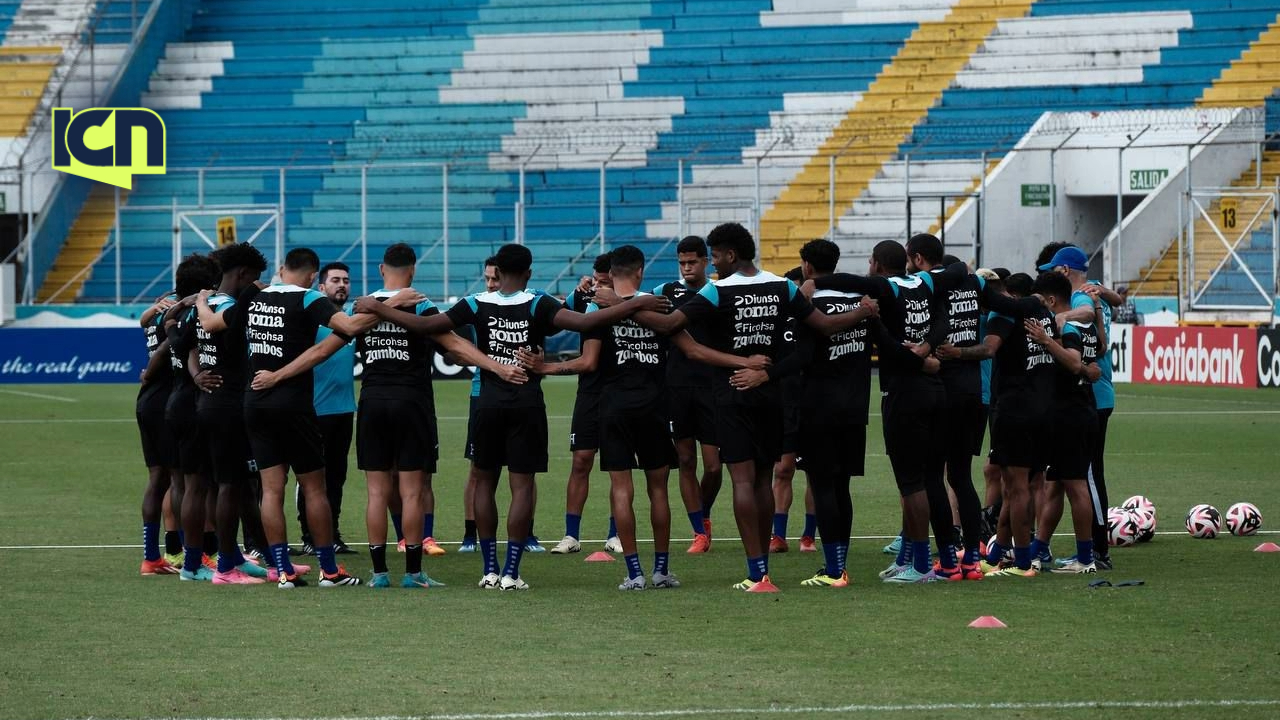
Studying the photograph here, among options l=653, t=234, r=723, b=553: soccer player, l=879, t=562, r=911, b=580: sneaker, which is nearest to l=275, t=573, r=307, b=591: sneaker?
l=653, t=234, r=723, b=553: soccer player

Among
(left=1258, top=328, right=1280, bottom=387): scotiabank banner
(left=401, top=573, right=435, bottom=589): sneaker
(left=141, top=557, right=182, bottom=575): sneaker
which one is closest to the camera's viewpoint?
(left=401, top=573, right=435, bottom=589): sneaker

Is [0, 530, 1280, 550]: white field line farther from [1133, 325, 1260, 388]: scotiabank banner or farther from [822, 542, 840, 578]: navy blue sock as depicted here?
[1133, 325, 1260, 388]: scotiabank banner

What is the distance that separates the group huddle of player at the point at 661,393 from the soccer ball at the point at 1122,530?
1.19 meters

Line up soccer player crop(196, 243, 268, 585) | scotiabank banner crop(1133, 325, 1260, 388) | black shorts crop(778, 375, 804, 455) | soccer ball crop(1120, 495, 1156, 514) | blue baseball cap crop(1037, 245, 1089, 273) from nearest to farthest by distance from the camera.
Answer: soccer player crop(196, 243, 268, 585)
blue baseball cap crop(1037, 245, 1089, 273)
black shorts crop(778, 375, 804, 455)
soccer ball crop(1120, 495, 1156, 514)
scotiabank banner crop(1133, 325, 1260, 388)

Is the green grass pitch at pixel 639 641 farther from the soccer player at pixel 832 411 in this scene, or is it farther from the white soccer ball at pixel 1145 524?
the soccer player at pixel 832 411

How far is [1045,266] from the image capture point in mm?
12531

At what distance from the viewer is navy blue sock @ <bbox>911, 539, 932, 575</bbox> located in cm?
1123

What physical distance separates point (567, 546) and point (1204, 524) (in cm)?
466

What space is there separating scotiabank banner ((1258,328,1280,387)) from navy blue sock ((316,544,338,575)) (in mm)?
22814

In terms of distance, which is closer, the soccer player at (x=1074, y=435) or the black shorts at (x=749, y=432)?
the black shorts at (x=749, y=432)

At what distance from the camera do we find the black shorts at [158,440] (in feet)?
39.8

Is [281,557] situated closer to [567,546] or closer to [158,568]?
[158,568]

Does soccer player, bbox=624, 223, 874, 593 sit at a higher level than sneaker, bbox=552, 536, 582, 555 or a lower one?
higher

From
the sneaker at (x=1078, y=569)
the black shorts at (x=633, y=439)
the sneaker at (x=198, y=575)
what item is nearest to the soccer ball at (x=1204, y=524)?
the sneaker at (x=1078, y=569)
